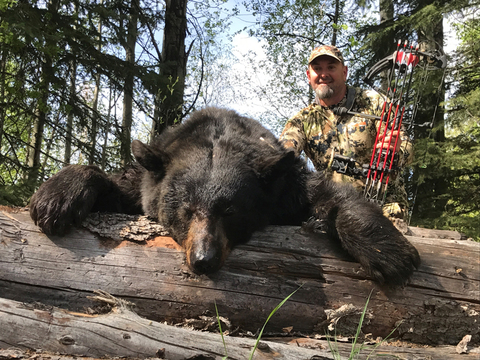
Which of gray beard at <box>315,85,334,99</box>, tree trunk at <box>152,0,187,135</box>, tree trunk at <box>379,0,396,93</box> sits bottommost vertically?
gray beard at <box>315,85,334,99</box>

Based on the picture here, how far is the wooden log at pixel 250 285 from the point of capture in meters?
2.39

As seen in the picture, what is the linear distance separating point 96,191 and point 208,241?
1.06 metres

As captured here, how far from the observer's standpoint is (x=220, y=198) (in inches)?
106

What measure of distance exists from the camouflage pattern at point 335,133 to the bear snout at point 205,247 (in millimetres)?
2521

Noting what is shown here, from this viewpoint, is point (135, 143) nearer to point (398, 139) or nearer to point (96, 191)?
point (96, 191)

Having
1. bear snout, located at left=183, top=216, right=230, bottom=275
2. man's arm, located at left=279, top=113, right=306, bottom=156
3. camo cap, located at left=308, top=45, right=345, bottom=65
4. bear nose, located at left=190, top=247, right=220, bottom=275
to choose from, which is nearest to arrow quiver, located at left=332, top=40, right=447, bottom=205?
man's arm, located at left=279, top=113, right=306, bottom=156

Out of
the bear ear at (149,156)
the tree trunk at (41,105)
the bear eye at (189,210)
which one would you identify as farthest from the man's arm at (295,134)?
the tree trunk at (41,105)

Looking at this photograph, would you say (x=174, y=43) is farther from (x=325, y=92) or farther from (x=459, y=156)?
(x=459, y=156)

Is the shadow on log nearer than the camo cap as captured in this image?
Yes

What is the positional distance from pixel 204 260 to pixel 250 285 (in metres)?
0.39

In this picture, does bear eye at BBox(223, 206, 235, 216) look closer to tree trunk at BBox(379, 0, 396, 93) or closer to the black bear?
the black bear

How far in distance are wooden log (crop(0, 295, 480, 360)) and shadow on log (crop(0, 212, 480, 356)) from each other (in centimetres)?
37

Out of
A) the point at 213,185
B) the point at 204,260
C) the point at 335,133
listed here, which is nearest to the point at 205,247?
the point at 204,260

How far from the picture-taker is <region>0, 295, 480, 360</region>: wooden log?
1.83 meters
